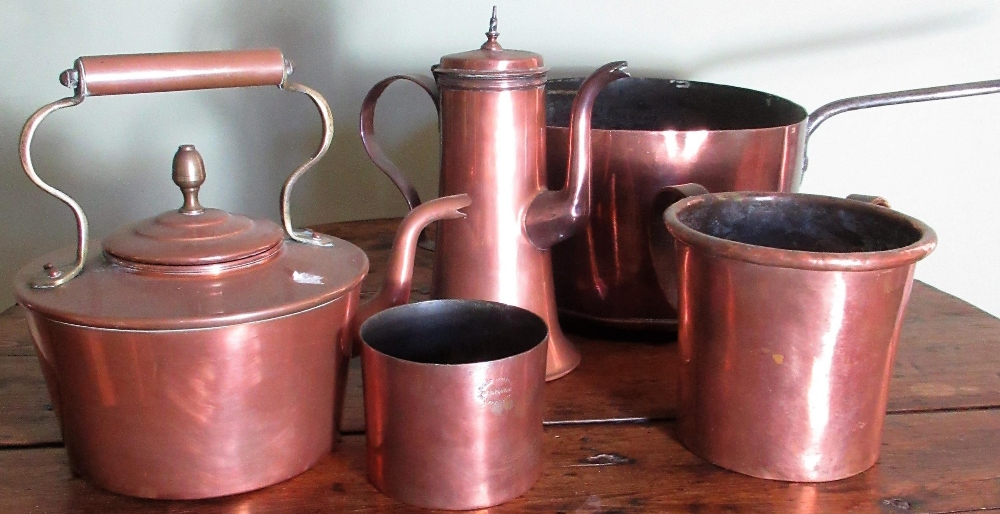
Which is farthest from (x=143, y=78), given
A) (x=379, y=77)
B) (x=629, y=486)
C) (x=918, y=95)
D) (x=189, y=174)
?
(x=918, y=95)

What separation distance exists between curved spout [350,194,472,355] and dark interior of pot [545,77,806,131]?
0.37 m

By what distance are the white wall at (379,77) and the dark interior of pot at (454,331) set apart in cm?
56

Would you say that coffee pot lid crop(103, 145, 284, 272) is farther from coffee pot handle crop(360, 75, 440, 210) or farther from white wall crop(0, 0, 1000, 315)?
white wall crop(0, 0, 1000, 315)

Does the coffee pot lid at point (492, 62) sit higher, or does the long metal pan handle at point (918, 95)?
the coffee pot lid at point (492, 62)

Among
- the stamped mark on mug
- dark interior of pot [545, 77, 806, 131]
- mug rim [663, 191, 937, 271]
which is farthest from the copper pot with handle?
dark interior of pot [545, 77, 806, 131]

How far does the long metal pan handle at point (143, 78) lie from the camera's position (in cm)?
53

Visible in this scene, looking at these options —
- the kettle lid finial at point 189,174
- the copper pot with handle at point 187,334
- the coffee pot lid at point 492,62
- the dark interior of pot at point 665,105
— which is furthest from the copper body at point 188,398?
the dark interior of pot at point 665,105

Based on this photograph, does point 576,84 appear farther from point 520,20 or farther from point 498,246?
point 498,246

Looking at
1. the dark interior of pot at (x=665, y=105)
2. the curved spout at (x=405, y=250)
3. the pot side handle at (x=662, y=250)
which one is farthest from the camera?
the dark interior of pot at (x=665, y=105)

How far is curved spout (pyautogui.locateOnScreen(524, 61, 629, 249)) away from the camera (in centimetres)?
70

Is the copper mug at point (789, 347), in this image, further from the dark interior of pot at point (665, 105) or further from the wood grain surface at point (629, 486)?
the dark interior of pot at point (665, 105)

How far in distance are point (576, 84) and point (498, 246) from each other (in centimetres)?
36

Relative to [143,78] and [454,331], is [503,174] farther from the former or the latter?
[143,78]

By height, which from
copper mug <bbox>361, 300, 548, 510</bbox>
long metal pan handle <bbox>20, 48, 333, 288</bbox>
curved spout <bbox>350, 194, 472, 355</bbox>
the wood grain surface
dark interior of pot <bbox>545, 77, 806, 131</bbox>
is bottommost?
the wood grain surface
